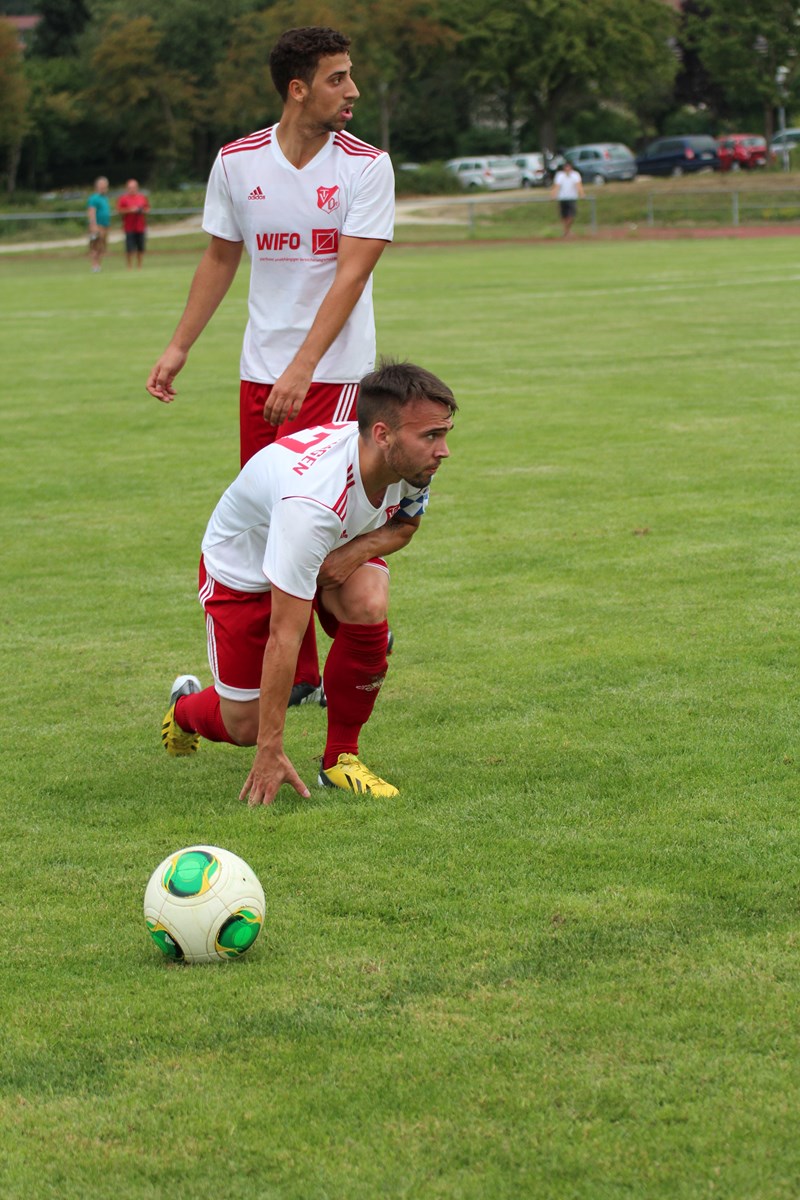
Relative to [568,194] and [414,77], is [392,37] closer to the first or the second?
[414,77]

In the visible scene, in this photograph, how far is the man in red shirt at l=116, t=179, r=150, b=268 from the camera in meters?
35.6

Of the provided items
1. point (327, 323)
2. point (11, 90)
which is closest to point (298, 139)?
point (327, 323)

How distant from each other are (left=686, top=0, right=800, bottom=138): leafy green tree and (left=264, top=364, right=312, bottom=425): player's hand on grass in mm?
59915

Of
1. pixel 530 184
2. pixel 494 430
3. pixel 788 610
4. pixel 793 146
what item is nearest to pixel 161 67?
pixel 530 184

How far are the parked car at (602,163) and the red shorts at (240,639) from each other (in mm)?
56147

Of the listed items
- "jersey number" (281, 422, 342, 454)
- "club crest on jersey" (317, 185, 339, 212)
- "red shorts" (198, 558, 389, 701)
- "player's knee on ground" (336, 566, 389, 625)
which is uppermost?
"club crest on jersey" (317, 185, 339, 212)

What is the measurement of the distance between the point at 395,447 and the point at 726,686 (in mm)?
1933

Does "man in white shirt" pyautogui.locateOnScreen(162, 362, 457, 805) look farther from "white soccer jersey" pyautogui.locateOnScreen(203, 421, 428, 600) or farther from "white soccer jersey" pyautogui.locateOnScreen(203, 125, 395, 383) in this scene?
"white soccer jersey" pyautogui.locateOnScreen(203, 125, 395, 383)

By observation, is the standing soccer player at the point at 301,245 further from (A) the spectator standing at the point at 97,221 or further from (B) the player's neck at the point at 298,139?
(A) the spectator standing at the point at 97,221

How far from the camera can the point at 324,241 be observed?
568 centimetres

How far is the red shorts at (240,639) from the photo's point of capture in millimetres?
5098

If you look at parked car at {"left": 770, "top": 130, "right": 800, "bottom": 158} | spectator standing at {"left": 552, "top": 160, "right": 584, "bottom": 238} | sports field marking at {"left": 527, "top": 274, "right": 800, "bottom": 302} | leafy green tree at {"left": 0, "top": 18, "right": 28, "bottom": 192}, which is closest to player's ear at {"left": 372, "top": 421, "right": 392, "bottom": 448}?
sports field marking at {"left": 527, "top": 274, "right": 800, "bottom": 302}

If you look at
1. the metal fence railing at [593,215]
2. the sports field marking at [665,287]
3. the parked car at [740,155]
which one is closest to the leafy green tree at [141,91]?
the metal fence railing at [593,215]

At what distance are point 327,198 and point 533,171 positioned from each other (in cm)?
6223
